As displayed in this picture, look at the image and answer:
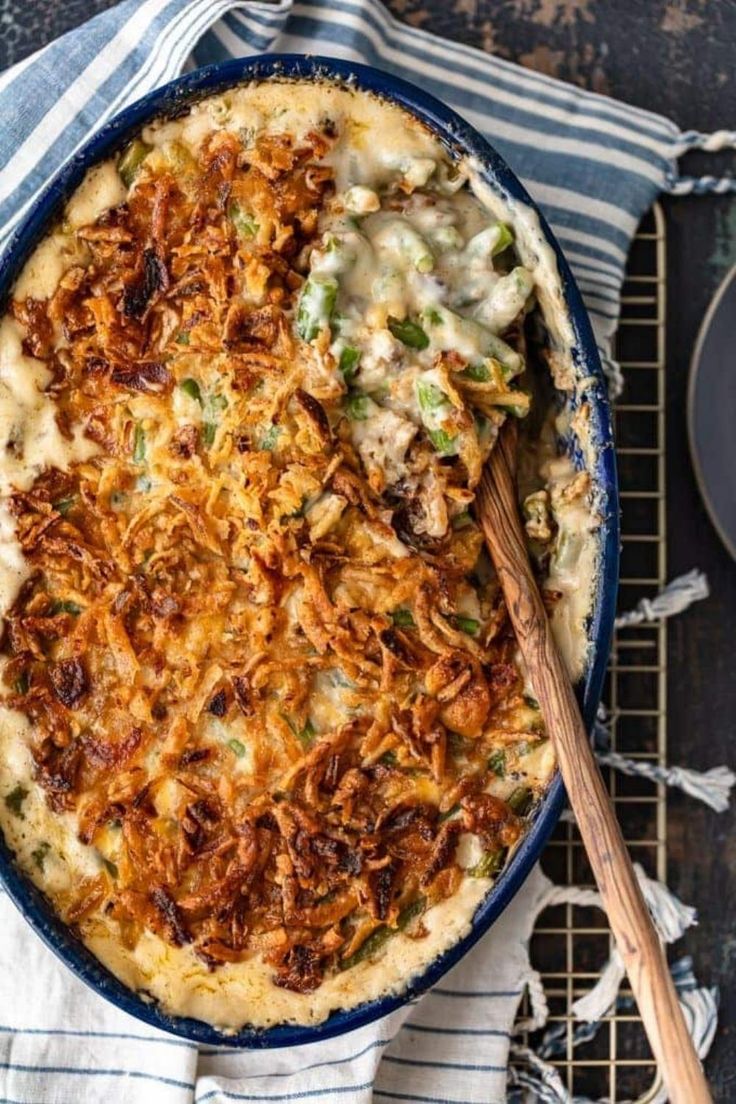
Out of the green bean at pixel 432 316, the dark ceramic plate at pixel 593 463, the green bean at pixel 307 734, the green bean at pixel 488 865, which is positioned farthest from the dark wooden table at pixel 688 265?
the green bean at pixel 307 734

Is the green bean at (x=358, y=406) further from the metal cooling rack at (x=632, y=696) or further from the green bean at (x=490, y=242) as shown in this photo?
the metal cooling rack at (x=632, y=696)

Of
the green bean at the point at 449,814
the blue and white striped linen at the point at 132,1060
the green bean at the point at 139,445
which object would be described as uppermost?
the green bean at the point at 139,445

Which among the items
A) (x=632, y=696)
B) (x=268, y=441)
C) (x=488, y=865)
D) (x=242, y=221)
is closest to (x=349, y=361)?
Answer: (x=268, y=441)

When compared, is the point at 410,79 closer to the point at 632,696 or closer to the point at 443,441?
the point at 443,441

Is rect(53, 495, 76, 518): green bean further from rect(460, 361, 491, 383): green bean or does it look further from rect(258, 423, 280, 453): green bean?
rect(460, 361, 491, 383): green bean

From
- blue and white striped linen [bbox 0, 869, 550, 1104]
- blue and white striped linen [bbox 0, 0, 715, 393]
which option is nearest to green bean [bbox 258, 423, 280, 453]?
blue and white striped linen [bbox 0, 0, 715, 393]
